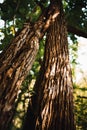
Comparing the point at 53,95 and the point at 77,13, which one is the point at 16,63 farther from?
the point at 77,13

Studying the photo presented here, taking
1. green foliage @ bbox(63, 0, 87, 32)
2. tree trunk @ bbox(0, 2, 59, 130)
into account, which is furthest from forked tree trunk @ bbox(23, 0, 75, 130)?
green foliage @ bbox(63, 0, 87, 32)

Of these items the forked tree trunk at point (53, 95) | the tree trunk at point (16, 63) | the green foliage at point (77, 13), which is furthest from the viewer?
the green foliage at point (77, 13)

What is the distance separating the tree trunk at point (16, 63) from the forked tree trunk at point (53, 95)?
11.8 inches

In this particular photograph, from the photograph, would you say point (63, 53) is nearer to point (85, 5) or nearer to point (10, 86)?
point (10, 86)

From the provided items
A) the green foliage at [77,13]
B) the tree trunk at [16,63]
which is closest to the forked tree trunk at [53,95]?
the tree trunk at [16,63]

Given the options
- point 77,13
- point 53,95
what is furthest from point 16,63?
point 77,13

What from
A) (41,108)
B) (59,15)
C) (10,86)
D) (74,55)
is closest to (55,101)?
(41,108)

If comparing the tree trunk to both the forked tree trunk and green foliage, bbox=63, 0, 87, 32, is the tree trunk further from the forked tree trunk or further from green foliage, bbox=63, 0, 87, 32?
green foliage, bbox=63, 0, 87, 32

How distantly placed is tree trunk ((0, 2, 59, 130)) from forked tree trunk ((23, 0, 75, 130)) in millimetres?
301

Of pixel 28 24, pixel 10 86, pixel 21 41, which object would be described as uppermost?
pixel 28 24

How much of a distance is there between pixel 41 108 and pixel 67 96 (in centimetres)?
44

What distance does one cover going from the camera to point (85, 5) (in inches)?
227

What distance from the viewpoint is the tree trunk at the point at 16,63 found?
8.48ft

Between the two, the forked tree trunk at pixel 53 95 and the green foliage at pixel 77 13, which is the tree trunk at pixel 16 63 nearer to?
the forked tree trunk at pixel 53 95
